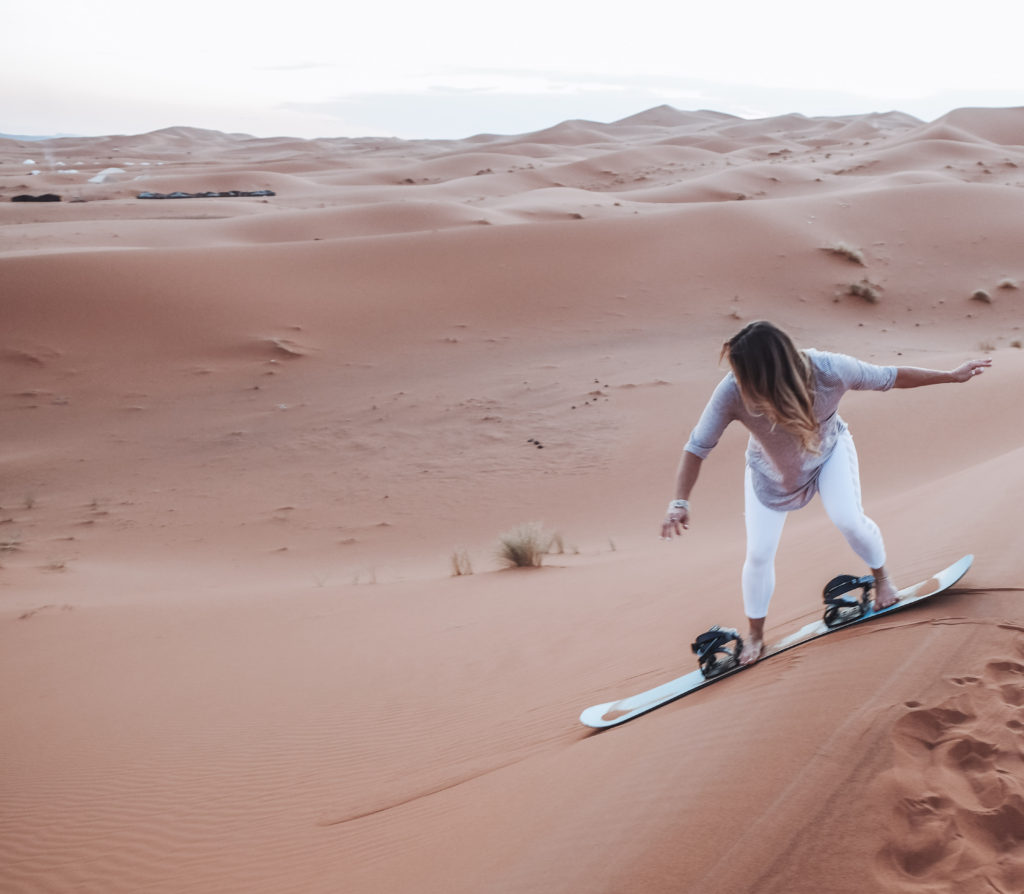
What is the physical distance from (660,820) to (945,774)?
37.6 inches

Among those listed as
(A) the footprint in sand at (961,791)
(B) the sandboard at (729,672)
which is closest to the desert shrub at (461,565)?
(B) the sandboard at (729,672)

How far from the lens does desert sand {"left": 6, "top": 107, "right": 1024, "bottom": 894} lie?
10.2 ft

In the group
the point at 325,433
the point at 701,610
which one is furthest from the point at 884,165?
the point at 701,610

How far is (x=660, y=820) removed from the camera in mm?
2992

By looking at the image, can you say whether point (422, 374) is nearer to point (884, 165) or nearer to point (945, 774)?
point (945, 774)

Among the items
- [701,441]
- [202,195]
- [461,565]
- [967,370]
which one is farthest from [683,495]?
[202,195]

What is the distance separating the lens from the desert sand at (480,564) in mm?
3102

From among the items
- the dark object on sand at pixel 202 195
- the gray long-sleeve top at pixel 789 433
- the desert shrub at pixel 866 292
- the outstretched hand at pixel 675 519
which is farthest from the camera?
the dark object on sand at pixel 202 195

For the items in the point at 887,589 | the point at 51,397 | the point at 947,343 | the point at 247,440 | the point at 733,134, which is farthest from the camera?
the point at 733,134

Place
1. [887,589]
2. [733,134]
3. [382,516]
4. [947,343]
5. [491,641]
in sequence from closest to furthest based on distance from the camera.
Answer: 1. [887,589]
2. [491,641]
3. [382,516]
4. [947,343]
5. [733,134]

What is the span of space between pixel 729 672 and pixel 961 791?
1321 mm

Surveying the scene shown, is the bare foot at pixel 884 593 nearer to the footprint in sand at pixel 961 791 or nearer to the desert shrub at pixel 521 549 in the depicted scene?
the footprint in sand at pixel 961 791

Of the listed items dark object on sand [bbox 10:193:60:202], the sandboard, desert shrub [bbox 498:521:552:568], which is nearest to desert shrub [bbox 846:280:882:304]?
desert shrub [bbox 498:521:552:568]

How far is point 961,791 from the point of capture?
2.78 metres
